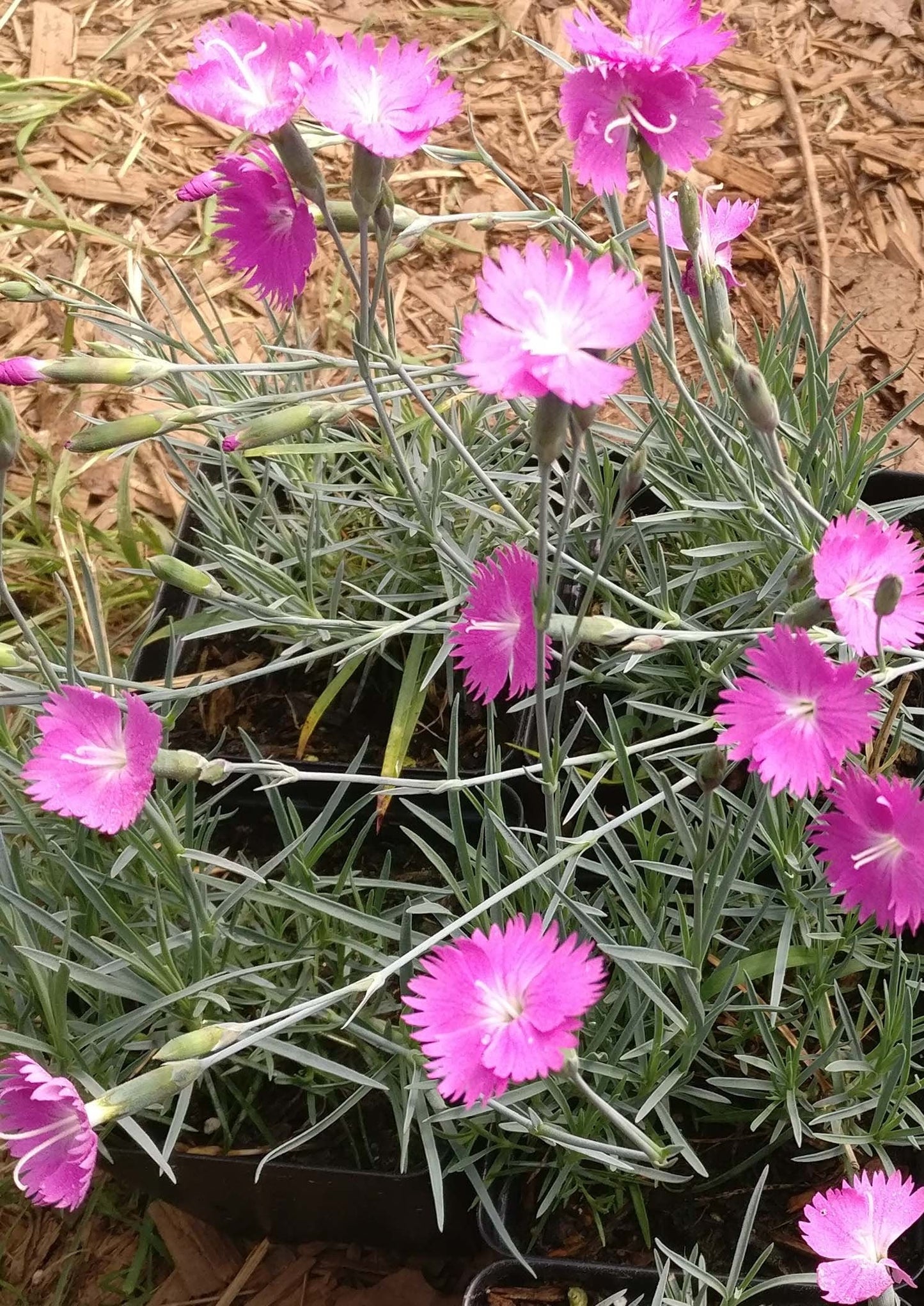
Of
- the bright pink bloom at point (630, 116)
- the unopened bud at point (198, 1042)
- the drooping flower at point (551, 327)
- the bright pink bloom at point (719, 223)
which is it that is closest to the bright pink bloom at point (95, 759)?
the unopened bud at point (198, 1042)

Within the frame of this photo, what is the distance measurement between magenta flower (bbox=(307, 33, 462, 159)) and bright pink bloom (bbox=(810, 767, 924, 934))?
381mm

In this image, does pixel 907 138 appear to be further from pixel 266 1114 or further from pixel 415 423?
pixel 266 1114

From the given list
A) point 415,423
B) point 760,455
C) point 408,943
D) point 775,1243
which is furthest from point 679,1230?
point 415,423

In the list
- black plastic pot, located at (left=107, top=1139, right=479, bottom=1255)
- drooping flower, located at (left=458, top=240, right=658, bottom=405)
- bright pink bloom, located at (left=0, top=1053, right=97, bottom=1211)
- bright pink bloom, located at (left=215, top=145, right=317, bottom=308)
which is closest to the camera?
drooping flower, located at (left=458, top=240, right=658, bottom=405)

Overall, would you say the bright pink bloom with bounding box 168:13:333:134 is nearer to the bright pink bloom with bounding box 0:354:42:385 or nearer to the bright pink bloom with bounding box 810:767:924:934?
the bright pink bloom with bounding box 0:354:42:385

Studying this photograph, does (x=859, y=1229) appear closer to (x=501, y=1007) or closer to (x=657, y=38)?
(x=501, y=1007)

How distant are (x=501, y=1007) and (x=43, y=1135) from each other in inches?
10.0

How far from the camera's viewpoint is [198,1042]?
0.52m

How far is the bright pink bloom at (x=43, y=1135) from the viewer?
522 mm

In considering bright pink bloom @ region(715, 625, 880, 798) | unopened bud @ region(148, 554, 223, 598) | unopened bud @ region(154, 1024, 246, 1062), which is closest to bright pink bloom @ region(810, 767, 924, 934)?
bright pink bloom @ region(715, 625, 880, 798)

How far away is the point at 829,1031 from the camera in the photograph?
0.71 meters

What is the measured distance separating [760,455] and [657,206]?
0.89 feet

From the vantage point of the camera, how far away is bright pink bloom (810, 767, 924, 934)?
0.52 m

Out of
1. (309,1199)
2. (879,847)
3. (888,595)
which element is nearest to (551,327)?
(888,595)
